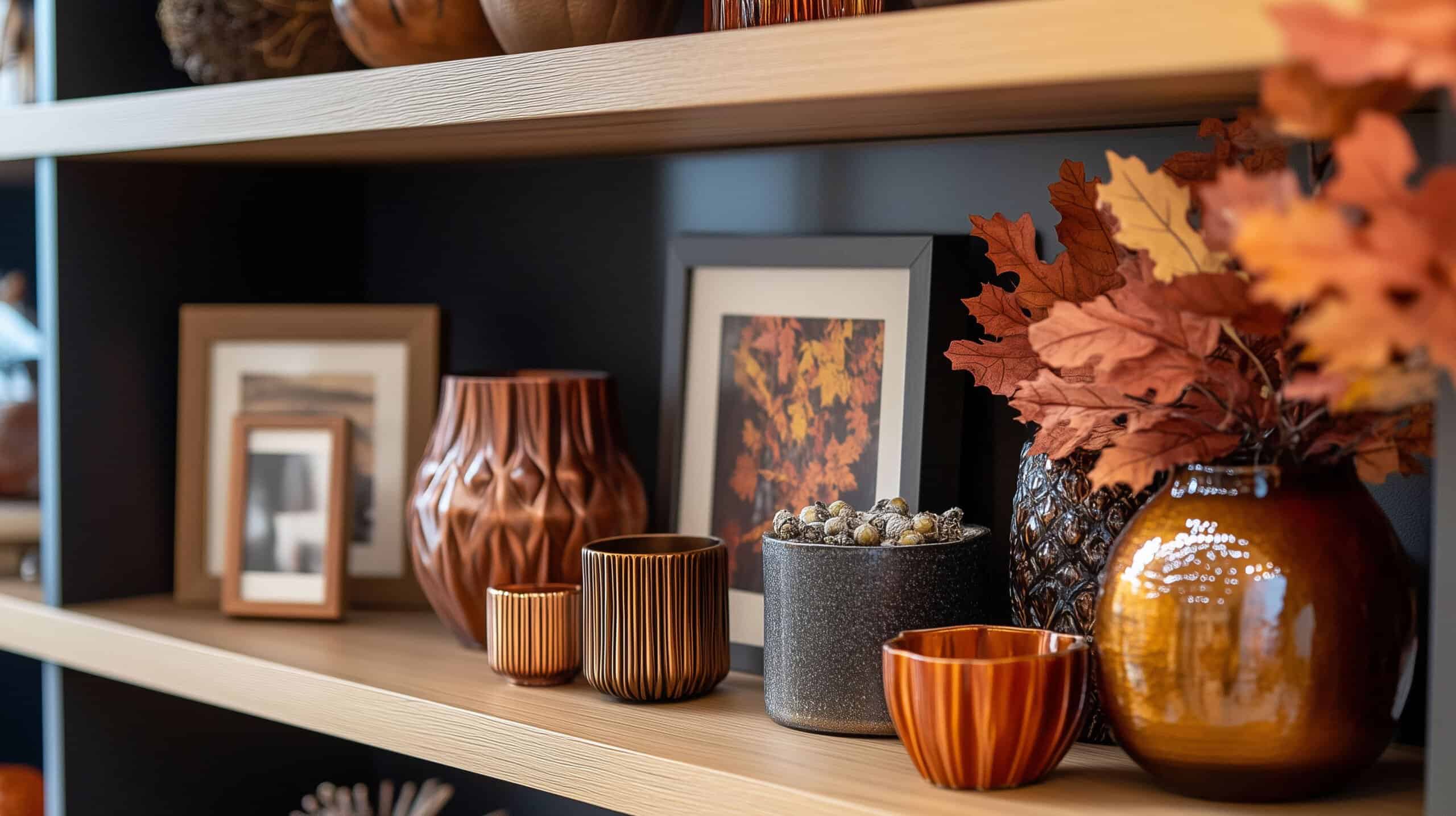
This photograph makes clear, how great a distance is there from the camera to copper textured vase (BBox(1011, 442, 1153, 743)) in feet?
2.63

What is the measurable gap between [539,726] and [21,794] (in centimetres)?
87

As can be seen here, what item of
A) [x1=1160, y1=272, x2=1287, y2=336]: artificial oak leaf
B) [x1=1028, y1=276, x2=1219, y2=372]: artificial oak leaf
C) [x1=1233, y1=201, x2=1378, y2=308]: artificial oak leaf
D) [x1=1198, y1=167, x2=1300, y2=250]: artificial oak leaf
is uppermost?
[x1=1198, y1=167, x2=1300, y2=250]: artificial oak leaf

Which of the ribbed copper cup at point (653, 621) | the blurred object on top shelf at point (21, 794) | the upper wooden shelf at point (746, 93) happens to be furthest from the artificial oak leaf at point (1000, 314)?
the blurred object on top shelf at point (21, 794)

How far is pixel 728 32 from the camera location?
29.6 inches

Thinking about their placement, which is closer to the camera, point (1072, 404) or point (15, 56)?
point (1072, 404)

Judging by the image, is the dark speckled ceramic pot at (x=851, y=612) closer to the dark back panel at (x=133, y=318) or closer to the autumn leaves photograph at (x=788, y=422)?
the autumn leaves photograph at (x=788, y=422)

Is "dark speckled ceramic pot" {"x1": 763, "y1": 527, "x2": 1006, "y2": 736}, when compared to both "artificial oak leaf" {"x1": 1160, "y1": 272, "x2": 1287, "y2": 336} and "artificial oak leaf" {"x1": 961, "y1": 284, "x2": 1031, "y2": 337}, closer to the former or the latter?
"artificial oak leaf" {"x1": 961, "y1": 284, "x2": 1031, "y2": 337}

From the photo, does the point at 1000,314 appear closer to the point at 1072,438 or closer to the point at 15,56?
the point at 1072,438

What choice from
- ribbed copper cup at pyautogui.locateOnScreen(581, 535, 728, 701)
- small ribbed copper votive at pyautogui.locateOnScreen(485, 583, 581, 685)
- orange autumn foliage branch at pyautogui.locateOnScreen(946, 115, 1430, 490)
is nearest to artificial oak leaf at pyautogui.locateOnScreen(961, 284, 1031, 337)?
orange autumn foliage branch at pyautogui.locateOnScreen(946, 115, 1430, 490)

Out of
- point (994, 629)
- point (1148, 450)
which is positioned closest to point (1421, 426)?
point (1148, 450)

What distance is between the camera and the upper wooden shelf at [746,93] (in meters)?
0.61

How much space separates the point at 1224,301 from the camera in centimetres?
64

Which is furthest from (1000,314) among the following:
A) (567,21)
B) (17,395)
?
(17,395)

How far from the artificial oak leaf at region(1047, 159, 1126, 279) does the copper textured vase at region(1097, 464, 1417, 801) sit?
0.15 m
